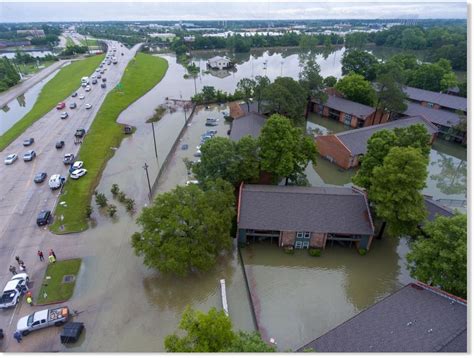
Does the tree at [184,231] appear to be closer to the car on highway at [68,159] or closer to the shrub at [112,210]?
the shrub at [112,210]

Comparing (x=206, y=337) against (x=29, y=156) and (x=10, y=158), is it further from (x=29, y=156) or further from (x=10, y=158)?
(x=10, y=158)

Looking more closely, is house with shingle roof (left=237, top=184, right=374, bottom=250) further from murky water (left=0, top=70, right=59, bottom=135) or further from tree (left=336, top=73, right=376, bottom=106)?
murky water (left=0, top=70, right=59, bottom=135)

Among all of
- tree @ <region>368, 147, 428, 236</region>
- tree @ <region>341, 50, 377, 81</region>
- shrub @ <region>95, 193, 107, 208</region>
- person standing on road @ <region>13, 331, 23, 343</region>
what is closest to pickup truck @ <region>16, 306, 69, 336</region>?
person standing on road @ <region>13, 331, 23, 343</region>

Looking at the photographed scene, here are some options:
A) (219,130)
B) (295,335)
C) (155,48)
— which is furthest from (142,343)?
(155,48)

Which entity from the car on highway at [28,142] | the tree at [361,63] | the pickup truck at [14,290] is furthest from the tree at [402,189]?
the tree at [361,63]

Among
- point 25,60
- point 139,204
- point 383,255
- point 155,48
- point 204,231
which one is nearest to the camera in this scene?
point 204,231

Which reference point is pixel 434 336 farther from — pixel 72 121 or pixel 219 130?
pixel 72 121

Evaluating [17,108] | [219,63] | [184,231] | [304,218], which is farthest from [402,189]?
[219,63]

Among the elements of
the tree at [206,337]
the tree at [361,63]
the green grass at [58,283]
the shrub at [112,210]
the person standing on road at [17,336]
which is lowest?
the green grass at [58,283]
